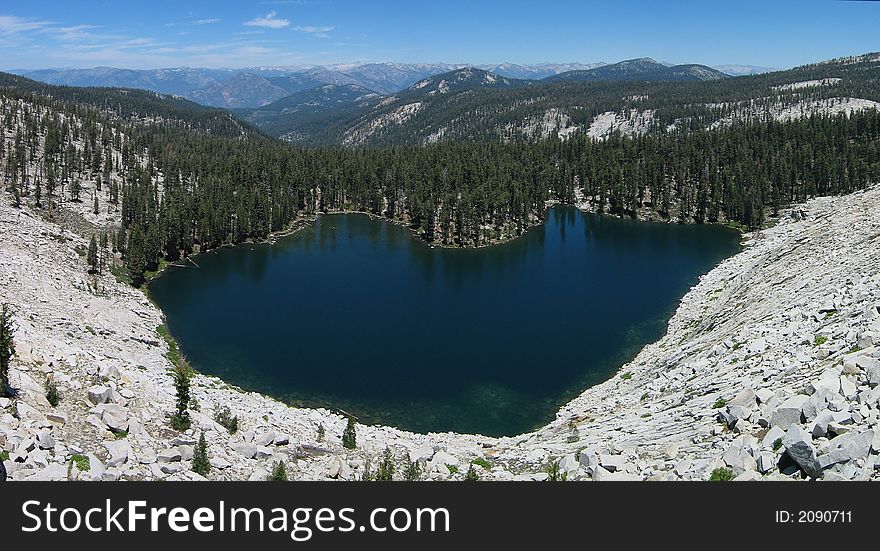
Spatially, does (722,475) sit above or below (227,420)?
above

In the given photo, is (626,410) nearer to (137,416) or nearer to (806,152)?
(137,416)

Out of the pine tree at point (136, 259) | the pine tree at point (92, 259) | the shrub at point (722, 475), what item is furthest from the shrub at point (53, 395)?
the pine tree at point (136, 259)

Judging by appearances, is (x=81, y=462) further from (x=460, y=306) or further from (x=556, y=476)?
(x=460, y=306)

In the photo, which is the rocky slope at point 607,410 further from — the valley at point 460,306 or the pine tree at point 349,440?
the pine tree at point 349,440

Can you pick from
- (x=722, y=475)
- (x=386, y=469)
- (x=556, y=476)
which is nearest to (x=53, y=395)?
(x=386, y=469)

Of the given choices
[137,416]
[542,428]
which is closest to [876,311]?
[542,428]

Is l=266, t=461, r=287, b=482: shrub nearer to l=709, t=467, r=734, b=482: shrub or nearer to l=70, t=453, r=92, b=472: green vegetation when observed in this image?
l=70, t=453, r=92, b=472: green vegetation

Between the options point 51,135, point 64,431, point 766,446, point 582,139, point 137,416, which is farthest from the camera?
point 582,139
